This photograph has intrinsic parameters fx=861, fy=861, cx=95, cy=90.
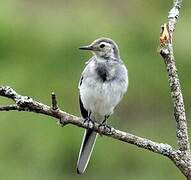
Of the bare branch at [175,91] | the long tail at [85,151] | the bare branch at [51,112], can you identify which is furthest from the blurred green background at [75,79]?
the bare branch at [175,91]

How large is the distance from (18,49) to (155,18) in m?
2.25

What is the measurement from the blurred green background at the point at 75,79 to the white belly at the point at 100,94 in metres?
3.41

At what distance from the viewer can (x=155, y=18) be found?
1264 cm

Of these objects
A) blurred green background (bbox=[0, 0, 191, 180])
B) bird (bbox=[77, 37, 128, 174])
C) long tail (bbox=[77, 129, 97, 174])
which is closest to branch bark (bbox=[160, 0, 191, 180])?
long tail (bbox=[77, 129, 97, 174])

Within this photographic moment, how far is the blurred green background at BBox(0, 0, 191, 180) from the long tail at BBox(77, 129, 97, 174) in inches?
140

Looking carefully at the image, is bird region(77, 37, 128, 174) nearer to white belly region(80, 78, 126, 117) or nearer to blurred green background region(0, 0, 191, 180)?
white belly region(80, 78, 126, 117)

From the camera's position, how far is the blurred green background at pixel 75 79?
353 inches

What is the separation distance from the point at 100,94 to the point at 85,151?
1.34 ft

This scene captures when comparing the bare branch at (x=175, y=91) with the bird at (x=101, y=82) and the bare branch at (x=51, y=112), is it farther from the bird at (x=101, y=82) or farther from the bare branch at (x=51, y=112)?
the bird at (x=101, y=82)

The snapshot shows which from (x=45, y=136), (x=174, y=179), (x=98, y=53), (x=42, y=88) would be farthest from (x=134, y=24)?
(x=98, y=53)

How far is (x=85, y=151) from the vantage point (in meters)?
4.66

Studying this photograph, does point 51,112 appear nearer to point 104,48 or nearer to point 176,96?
point 176,96

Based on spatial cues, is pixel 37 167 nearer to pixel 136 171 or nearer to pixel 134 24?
pixel 136 171

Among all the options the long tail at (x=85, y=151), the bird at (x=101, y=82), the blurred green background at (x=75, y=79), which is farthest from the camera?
the blurred green background at (x=75, y=79)
